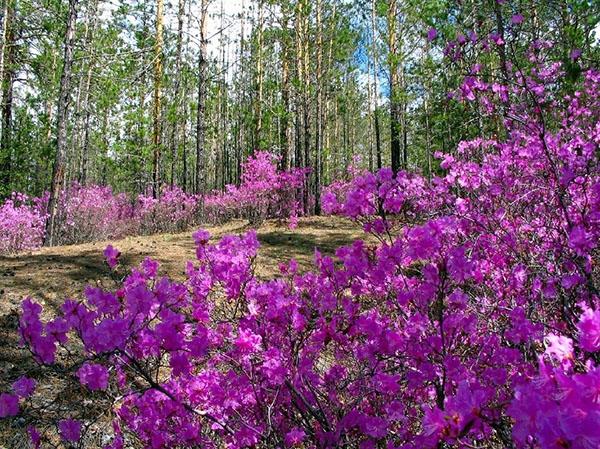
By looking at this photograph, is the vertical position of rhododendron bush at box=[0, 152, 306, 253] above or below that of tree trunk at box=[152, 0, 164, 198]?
below

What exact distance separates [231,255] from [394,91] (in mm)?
13302

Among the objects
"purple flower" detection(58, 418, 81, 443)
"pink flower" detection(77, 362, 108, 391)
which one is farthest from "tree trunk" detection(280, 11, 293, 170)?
"pink flower" detection(77, 362, 108, 391)

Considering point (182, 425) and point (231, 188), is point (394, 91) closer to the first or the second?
point (231, 188)

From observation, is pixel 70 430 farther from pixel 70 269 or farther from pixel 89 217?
pixel 89 217

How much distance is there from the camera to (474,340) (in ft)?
7.67

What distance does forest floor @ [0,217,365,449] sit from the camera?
4207 mm

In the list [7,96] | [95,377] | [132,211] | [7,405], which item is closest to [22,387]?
[7,405]

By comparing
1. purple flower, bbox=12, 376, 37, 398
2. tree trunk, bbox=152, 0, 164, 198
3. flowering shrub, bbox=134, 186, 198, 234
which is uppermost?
tree trunk, bbox=152, 0, 164, 198

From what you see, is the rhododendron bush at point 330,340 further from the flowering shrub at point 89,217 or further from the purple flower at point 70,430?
the flowering shrub at point 89,217

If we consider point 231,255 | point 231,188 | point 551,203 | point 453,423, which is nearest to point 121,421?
point 231,255

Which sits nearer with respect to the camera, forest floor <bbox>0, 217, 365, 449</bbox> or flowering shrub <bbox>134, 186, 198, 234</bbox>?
forest floor <bbox>0, 217, 365, 449</bbox>

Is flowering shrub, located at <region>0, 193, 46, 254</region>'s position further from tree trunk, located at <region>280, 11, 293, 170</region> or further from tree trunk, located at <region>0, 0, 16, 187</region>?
tree trunk, located at <region>280, 11, 293, 170</region>

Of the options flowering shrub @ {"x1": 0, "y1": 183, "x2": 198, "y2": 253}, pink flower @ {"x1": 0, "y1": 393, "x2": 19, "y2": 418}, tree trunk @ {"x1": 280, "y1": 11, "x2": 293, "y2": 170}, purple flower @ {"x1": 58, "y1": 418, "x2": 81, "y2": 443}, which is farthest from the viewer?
tree trunk @ {"x1": 280, "y1": 11, "x2": 293, "y2": 170}

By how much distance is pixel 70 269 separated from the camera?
617 cm
